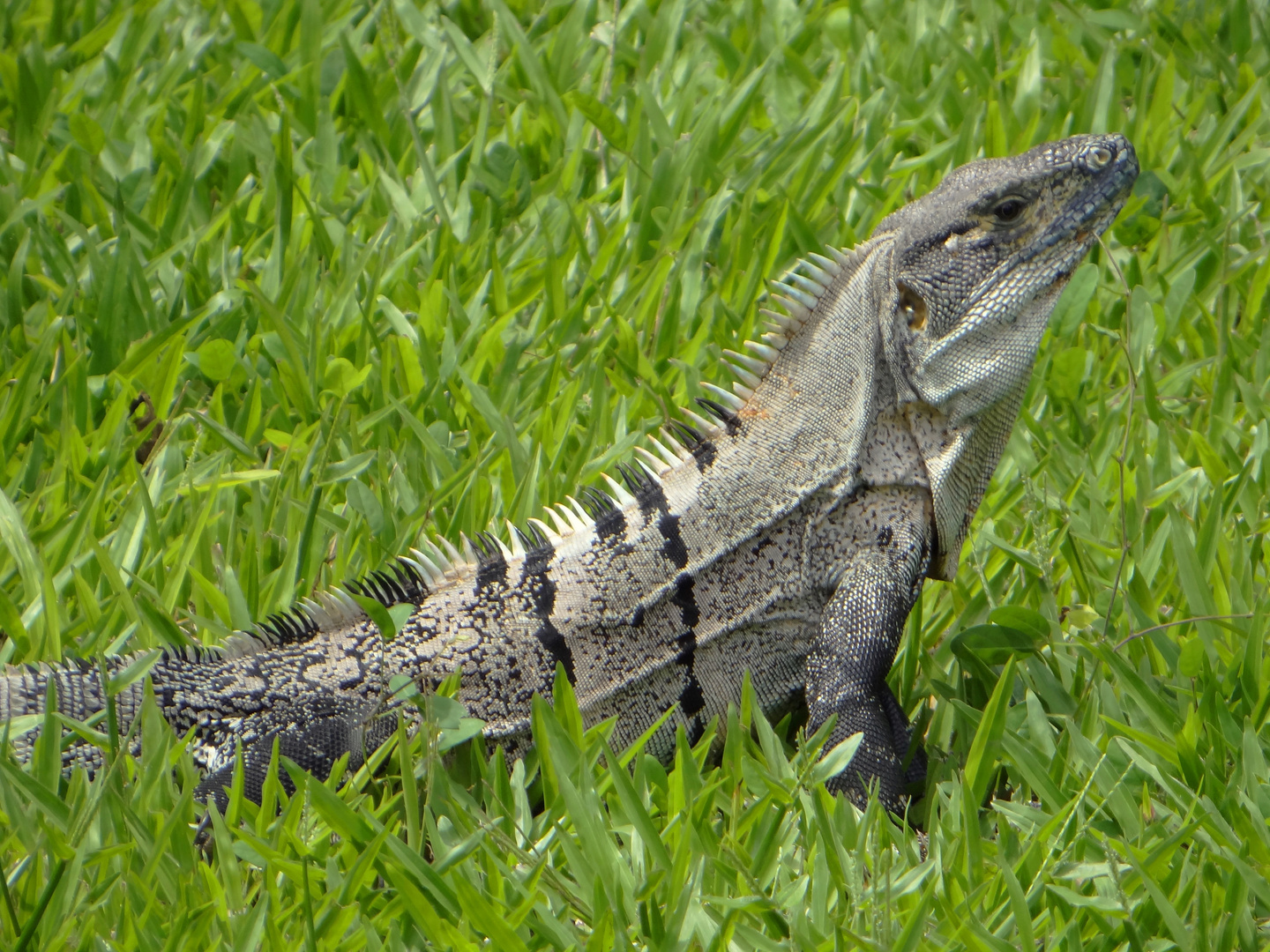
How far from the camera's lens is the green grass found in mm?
2816

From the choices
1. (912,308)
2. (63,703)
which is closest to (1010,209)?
(912,308)

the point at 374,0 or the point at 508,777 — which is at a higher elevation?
the point at 374,0

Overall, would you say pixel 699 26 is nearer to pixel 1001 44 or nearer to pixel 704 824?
pixel 1001 44

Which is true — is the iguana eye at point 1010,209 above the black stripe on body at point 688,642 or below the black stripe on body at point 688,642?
above

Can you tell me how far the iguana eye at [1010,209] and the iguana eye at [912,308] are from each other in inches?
11.4

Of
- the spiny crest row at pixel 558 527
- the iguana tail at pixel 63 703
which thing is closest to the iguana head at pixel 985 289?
the spiny crest row at pixel 558 527

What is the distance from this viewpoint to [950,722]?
353cm

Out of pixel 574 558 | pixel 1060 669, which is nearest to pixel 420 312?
pixel 574 558

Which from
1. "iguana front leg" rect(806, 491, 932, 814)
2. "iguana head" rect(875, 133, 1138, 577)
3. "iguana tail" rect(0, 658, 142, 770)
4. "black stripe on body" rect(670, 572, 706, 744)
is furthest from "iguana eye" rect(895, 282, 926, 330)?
"iguana tail" rect(0, 658, 142, 770)

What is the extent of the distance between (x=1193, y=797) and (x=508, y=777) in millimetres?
1522

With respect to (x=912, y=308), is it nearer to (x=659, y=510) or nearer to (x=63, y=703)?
(x=659, y=510)

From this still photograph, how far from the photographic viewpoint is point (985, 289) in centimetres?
354

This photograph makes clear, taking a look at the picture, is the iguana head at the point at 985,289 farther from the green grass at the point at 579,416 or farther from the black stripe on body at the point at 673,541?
the black stripe on body at the point at 673,541

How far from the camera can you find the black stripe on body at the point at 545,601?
3402 millimetres
